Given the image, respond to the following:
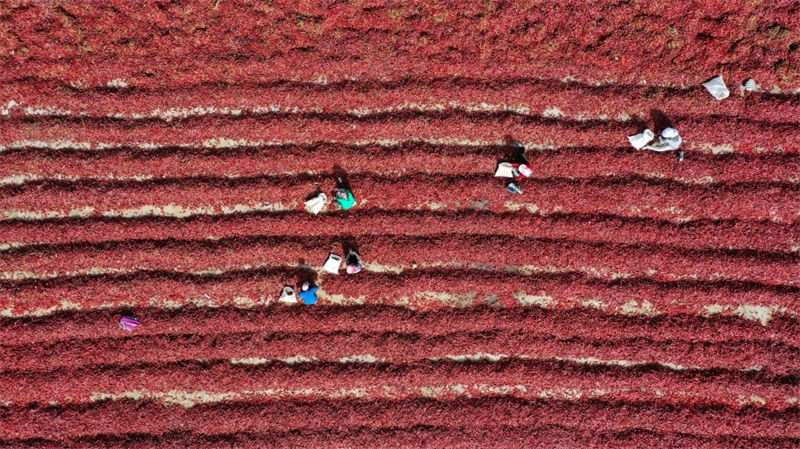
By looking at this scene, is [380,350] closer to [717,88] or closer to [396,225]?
[396,225]

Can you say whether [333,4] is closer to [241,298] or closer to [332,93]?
[332,93]

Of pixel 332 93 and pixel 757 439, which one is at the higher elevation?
pixel 332 93

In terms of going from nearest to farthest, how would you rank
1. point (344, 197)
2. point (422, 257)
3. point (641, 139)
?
1. point (344, 197)
2. point (641, 139)
3. point (422, 257)

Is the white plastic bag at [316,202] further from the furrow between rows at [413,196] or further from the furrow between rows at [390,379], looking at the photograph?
the furrow between rows at [390,379]

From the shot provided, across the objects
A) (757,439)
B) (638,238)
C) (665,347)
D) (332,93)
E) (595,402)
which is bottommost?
(757,439)

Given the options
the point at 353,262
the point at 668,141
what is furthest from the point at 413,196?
the point at 668,141

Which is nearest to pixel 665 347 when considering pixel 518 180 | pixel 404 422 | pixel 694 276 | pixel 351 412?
pixel 694 276

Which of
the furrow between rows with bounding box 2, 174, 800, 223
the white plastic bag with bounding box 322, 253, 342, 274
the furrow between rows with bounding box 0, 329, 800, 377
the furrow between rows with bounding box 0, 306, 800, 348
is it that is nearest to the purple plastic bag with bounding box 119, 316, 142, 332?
the furrow between rows with bounding box 0, 306, 800, 348
